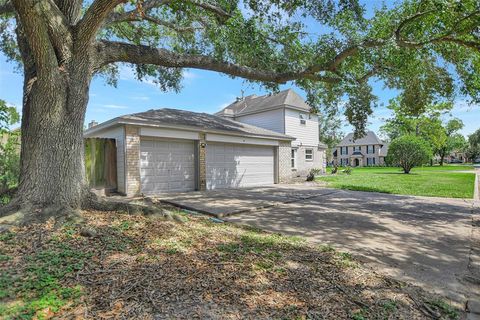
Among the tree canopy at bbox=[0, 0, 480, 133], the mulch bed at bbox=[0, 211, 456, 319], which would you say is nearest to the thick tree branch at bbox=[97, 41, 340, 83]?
the tree canopy at bbox=[0, 0, 480, 133]

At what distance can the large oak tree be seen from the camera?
479 centimetres

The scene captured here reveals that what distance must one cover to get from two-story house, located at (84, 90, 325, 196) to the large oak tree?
1.81 m

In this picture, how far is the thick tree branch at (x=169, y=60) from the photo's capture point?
5848 mm

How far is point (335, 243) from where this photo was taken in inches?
190

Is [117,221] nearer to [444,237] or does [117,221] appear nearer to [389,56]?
[444,237]

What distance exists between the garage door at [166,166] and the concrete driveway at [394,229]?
2.71 meters

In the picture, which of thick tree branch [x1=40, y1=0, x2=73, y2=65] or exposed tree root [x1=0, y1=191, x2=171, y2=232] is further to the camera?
thick tree branch [x1=40, y1=0, x2=73, y2=65]

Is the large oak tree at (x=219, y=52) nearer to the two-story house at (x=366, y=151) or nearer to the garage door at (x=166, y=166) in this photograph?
the garage door at (x=166, y=166)

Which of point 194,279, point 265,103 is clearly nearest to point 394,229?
point 194,279

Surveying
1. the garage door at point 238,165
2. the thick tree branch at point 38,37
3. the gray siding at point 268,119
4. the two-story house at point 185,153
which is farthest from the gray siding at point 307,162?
the thick tree branch at point 38,37

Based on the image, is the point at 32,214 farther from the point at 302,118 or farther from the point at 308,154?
the point at 308,154

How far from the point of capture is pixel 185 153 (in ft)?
37.9

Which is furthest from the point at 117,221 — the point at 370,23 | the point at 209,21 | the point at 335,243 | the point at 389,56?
the point at 370,23

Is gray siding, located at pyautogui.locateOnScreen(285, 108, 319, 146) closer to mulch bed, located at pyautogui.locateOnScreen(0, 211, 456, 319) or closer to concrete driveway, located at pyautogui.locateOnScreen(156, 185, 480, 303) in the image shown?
concrete driveway, located at pyautogui.locateOnScreen(156, 185, 480, 303)
